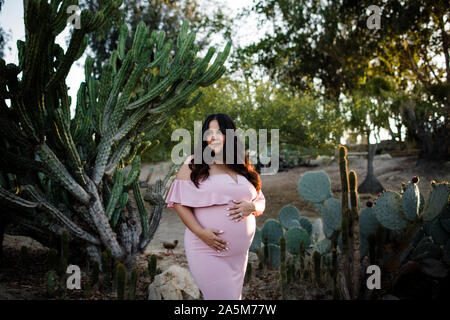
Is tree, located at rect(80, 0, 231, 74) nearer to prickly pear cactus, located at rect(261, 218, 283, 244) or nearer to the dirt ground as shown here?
the dirt ground

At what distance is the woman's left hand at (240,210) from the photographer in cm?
251

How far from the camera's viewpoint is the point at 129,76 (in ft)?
14.6

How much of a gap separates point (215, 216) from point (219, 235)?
0.43ft

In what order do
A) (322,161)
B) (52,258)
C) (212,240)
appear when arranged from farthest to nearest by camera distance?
1. (322,161)
2. (52,258)
3. (212,240)

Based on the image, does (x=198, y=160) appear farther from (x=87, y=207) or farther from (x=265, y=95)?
(x=265, y=95)

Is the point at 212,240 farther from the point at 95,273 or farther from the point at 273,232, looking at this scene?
the point at 273,232

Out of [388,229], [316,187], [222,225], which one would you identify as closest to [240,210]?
[222,225]

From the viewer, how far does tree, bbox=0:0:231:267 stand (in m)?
3.70

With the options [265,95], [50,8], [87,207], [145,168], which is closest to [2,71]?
[50,8]

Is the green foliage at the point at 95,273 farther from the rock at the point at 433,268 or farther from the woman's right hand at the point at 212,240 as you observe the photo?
the rock at the point at 433,268

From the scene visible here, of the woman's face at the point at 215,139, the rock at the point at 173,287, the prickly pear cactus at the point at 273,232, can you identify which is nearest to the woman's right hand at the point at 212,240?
the woman's face at the point at 215,139

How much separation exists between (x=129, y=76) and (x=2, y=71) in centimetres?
143

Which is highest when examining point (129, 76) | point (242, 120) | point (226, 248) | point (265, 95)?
point (265, 95)

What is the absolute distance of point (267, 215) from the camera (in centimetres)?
1093
